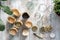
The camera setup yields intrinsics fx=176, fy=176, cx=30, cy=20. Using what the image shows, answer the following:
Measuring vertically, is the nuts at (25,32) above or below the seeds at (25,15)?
below

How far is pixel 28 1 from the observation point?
330cm

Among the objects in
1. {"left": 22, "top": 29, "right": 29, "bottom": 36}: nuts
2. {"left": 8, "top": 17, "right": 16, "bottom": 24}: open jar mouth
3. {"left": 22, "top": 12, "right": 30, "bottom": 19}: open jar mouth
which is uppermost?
{"left": 22, "top": 12, "right": 30, "bottom": 19}: open jar mouth

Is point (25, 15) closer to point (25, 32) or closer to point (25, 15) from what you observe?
point (25, 15)

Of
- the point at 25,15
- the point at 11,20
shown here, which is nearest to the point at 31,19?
the point at 25,15

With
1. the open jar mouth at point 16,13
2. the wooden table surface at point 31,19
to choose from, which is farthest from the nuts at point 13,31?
the open jar mouth at point 16,13

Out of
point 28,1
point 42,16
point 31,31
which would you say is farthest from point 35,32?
point 28,1

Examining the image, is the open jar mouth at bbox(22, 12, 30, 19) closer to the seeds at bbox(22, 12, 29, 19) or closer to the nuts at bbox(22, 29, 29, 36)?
the seeds at bbox(22, 12, 29, 19)

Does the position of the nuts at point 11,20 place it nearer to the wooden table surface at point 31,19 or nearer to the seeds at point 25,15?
the wooden table surface at point 31,19

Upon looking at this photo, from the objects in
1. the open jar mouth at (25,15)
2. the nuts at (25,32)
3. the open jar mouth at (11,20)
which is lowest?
the nuts at (25,32)

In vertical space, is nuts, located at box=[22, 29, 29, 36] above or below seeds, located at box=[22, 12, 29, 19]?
below

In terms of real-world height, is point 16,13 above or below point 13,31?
above

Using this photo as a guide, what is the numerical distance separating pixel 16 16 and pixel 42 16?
1.61ft

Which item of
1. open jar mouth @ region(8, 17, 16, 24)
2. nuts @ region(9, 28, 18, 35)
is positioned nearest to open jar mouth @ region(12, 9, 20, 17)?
open jar mouth @ region(8, 17, 16, 24)

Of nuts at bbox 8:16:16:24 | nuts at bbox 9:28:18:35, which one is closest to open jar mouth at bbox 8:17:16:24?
nuts at bbox 8:16:16:24
